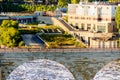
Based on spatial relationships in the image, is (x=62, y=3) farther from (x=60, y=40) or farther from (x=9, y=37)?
(x=9, y=37)

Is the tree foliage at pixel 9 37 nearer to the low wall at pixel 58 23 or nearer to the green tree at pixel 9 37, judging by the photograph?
the green tree at pixel 9 37

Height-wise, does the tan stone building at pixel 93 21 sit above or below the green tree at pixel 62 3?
above

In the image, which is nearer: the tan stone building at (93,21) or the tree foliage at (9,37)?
→ the tree foliage at (9,37)

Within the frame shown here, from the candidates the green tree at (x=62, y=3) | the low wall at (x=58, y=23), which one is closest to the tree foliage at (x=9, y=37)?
the low wall at (x=58, y=23)

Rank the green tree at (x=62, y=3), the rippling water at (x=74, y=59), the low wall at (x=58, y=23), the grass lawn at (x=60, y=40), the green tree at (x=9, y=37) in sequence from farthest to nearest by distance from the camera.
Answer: the green tree at (x=62, y=3) < the low wall at (x=58, y=23) < the grass lawn at (x=60, y=40) < the green tree at (x=9, y=37) < the rippling water at (x=74, y=59)

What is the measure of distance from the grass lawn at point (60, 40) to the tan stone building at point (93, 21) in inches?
50.2

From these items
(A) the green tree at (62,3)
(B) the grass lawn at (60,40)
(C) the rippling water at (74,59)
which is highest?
(C) the rippling water at (74,59)

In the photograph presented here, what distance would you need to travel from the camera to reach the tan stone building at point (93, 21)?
4128cm

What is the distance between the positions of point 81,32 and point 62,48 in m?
7.92

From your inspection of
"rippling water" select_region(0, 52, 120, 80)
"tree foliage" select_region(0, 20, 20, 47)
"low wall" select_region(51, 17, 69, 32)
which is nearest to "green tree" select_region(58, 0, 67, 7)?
"low wall" select_region(51, 17, 69, 32)

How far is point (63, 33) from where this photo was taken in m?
44.4

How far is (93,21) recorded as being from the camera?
152ft

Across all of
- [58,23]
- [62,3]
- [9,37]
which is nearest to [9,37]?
[9,37]

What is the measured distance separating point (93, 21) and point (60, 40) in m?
7.52
